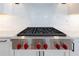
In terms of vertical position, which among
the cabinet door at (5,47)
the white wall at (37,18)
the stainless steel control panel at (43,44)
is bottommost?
the cabinet door at (5,47)

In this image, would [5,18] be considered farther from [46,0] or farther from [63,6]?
[46,0]

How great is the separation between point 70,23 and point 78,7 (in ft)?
1.09

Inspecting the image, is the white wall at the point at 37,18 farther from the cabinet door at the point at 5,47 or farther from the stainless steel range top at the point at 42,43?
the stainless steel range top at the point at 42,43

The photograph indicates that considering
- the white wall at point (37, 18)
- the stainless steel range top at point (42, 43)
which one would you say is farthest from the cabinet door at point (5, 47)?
the white wall at point (37, 18)

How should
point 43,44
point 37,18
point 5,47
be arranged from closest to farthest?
point 43,44, point 5,47, point 37,18

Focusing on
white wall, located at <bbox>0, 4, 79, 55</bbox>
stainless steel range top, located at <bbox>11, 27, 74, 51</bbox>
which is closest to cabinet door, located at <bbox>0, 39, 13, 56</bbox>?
stainless steel range top, located at <bbox>11, 27, 74, 51</bbox>

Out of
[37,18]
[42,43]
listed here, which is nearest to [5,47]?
[42,43]

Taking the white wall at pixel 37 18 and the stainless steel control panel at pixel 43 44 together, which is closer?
the stainless steel control panel at pixel 43 44

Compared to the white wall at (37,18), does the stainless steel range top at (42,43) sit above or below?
below

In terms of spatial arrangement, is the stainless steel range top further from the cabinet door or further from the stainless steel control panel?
the cabinet door

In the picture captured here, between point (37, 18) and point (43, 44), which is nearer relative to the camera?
point (43, 44)

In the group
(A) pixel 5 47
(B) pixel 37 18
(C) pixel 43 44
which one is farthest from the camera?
(B) pixel 37 18

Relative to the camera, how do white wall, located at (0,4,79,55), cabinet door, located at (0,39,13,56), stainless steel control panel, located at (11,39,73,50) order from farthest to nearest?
white wall, located at (0,4,79,55), cabinet door, located at (0,39,13,56), stainless steel control panel, located at (11,39,73,50)

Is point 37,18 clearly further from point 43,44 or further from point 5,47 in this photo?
point 43,44
